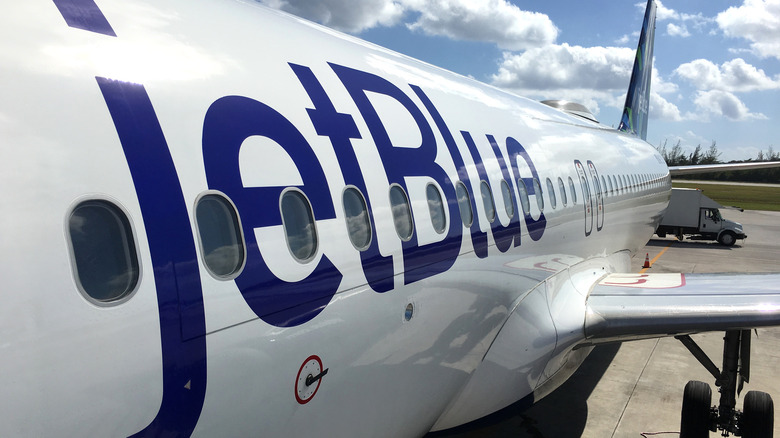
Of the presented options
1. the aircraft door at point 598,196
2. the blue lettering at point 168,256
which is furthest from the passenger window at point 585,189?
the blue lettering at point 168,256

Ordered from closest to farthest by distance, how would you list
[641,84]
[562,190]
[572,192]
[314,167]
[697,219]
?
[314,167] → [562,190] → [572,192] → [641,84] → [697,219]

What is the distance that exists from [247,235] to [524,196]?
3.87 metres

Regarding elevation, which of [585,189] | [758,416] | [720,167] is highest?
[585,189]

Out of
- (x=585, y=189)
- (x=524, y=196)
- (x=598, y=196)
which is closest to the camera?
(x=524, y=196)

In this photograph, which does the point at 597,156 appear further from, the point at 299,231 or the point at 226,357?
the point at 226,357

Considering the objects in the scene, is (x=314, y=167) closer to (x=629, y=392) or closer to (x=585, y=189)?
(x=585, y=189)

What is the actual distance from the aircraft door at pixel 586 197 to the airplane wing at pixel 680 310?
1282 mm

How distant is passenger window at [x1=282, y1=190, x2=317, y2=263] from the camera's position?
9.84 feet

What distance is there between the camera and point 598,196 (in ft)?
29.7

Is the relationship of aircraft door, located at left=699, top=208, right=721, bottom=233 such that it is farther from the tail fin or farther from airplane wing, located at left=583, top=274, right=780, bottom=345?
airplane wing, located at left=583, top=274, right=780, bottom=345

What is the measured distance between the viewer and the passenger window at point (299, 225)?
3.00 m

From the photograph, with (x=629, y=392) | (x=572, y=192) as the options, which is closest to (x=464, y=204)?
(x=572, y=192)

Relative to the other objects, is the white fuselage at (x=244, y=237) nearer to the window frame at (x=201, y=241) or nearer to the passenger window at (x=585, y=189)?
the window frame at (x=201, y=241)

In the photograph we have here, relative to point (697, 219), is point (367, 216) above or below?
above
